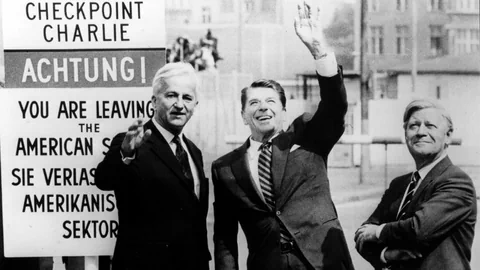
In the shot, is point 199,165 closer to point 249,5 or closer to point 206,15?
point 206,15

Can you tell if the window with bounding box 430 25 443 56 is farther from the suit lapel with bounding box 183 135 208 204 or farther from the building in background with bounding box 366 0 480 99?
the suit lapel with bounding box 183 135 208 204

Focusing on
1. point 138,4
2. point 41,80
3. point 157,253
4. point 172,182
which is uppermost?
point 138,4

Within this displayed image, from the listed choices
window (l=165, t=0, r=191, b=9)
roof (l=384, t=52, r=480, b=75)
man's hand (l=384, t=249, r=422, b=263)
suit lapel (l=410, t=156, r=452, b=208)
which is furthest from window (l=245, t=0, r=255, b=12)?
man's hand (l=384, t=249, r=422, b=263)

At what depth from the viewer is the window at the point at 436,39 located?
483 centimetres

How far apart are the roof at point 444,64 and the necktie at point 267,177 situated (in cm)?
93

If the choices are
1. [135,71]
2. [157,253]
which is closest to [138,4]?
[135,71]

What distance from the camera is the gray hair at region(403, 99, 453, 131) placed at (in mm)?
4844

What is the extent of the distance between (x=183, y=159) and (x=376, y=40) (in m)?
1.41

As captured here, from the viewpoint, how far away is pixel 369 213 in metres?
4.91

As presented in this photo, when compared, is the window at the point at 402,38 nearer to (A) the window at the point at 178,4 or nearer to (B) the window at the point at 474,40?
(B) the window at the point at 474,40

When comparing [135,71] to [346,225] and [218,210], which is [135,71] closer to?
[218,210]

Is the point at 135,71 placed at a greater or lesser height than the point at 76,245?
greater

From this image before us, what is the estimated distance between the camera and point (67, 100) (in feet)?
16.1

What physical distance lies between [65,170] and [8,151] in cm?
38
